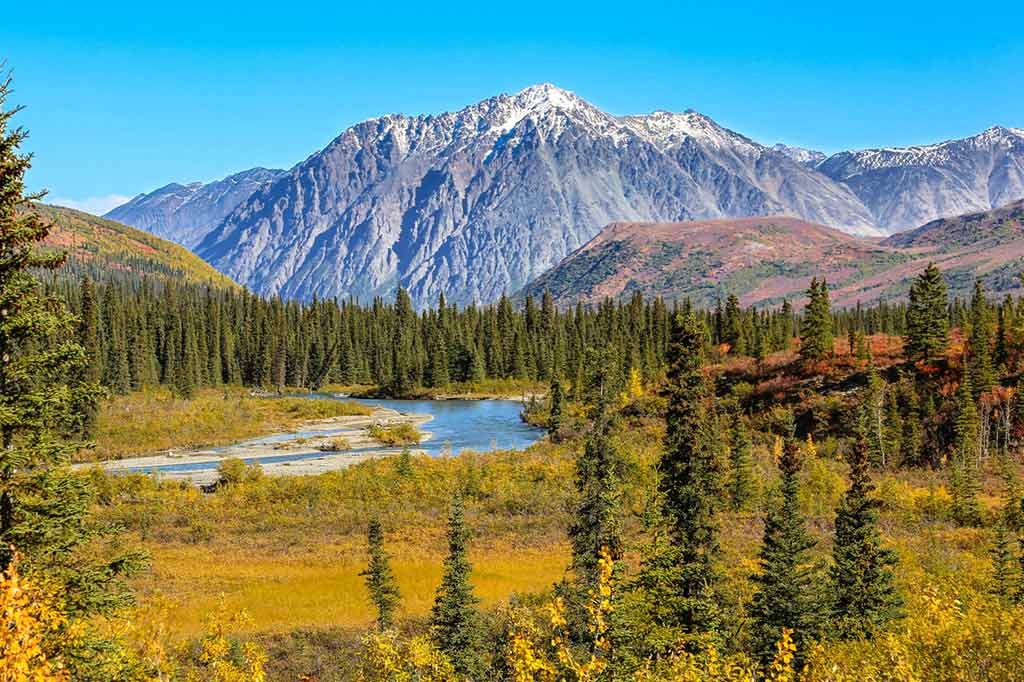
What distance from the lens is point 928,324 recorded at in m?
77.1

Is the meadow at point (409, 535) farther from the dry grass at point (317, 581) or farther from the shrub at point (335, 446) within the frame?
the shrub at point (335, 446)

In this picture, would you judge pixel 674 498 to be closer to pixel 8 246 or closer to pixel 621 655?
pixel 621 655

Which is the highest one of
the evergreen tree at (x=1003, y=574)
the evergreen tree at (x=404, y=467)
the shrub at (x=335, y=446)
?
the evergreen tree at (x=1003, y=574)

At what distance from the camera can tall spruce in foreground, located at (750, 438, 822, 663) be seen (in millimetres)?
26359

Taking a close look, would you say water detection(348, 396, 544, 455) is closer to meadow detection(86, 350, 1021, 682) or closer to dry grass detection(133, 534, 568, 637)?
meadow detection(86, 350, 1021, 682)

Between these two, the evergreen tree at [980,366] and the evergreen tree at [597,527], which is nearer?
the evergreen tree at [597,527]

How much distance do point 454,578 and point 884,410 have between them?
196 ft

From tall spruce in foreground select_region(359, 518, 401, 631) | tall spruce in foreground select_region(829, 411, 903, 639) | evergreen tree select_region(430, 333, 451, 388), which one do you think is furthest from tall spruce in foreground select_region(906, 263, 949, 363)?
evergreen tree select_region(430, 333, 451, 388)

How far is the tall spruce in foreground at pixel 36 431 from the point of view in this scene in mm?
15531

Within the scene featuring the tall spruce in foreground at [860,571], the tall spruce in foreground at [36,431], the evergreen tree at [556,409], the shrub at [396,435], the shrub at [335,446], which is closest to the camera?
the tall spruce in foreground at [36,431]

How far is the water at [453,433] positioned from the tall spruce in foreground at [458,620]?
169ft

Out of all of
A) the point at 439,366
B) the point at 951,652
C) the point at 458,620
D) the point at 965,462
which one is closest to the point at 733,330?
the point at 439,366

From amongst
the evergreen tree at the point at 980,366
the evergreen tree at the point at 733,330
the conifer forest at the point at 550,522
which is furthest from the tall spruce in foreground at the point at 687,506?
the evergreen tree at the point at 733,330

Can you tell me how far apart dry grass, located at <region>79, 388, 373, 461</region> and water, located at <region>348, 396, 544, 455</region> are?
14503mm
